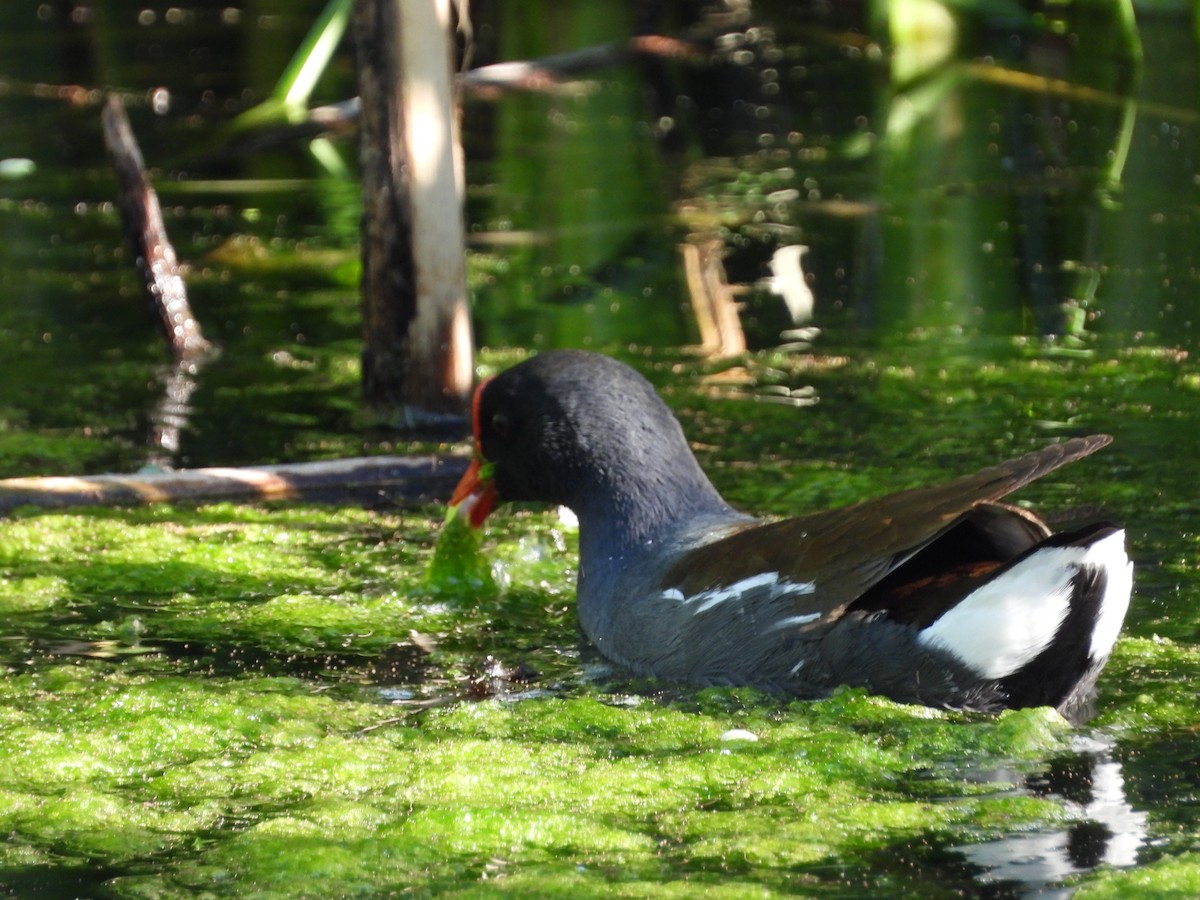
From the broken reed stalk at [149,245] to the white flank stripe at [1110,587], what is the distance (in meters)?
4.09

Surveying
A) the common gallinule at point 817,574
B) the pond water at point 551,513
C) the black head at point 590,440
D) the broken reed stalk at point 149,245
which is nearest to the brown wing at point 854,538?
the common gallinule at point 817,574

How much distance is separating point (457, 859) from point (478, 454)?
1713 millimetres

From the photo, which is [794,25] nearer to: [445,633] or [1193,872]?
[445,633]

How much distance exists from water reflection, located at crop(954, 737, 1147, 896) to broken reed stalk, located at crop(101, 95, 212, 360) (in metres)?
4.20

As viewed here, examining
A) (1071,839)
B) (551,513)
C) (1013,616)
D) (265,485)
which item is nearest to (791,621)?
(1013,616)

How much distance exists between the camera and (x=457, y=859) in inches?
111

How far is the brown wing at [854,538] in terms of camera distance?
125 inches

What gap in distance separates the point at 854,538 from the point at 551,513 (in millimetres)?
1752

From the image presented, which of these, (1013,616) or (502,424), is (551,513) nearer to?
(502,424)

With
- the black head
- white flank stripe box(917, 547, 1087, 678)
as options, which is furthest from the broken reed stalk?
white flank stripe box(917, 547, 1087, 678)

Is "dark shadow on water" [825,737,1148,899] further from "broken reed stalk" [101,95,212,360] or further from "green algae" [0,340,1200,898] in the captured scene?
"broken reed stalk" [101,95,212,360]

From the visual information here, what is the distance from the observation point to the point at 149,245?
21.3 feet

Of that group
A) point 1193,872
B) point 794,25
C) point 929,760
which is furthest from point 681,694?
point 794,25

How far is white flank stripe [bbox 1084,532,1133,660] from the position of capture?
3143 mm
